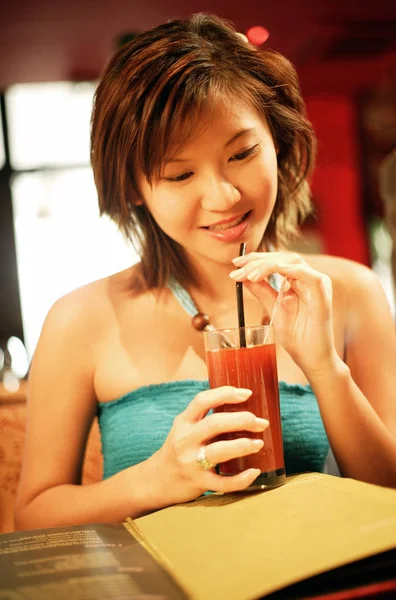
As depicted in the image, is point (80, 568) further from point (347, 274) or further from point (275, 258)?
point (347, 274)

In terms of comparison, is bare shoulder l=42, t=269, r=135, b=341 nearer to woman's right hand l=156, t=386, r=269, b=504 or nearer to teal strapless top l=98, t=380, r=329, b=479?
teal strapless top l=98, t=380, r=329, b=479

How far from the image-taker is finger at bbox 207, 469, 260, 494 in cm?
104

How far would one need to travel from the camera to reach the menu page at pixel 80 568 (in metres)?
0.73

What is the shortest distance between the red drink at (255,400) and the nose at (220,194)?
36cm

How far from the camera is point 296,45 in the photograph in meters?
6.88

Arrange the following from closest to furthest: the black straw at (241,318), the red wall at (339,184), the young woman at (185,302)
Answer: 1. the black straw at (241,318)
2. the young woman at (185,302)
3. the red wall at (339,184)

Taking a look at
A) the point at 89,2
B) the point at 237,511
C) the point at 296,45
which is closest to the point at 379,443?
the point at 237,511

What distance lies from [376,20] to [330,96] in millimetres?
1178

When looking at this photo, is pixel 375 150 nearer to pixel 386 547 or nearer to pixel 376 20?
pixel 376 20

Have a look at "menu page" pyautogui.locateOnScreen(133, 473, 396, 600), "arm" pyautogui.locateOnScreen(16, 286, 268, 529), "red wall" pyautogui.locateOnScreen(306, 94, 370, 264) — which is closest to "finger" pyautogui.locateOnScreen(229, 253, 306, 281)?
"arm" pyautogui.locateOnScreen(16, 286, 268, 529)

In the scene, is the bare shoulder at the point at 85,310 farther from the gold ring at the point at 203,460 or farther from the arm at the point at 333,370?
the gold ring at the point at 203,460

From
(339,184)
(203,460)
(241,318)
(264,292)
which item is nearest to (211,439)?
(203,460)

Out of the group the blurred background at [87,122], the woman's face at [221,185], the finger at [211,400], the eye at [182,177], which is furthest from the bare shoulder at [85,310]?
the blurred background at [87,122]

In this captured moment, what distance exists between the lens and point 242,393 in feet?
3.48
